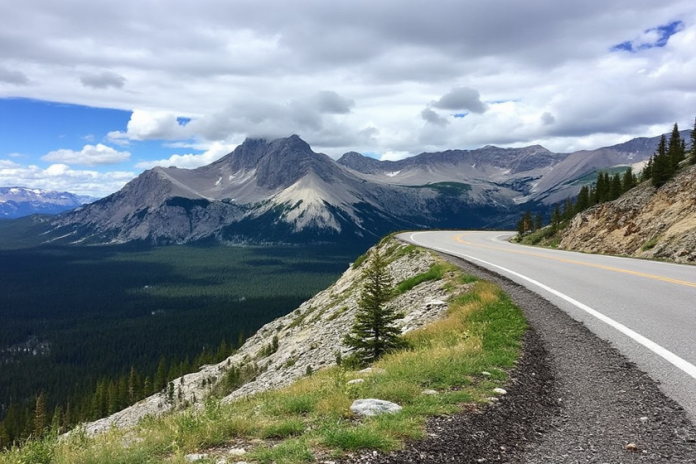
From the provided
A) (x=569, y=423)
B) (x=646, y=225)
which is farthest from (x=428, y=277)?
(x=646, y=225)

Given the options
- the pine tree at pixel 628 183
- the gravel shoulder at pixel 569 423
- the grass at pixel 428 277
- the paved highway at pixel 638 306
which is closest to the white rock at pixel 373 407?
the gravel shoulder at pixel 569 423

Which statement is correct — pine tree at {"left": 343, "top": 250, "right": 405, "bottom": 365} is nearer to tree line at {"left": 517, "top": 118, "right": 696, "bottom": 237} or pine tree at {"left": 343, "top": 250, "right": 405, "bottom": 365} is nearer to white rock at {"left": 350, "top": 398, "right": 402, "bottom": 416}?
white rock at {"left": 350, "top": 398, "right": 402, "bottom": 416}

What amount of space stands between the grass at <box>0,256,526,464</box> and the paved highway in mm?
2783

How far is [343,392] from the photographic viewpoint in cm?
805

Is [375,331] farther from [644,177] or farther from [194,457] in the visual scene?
[644,177]

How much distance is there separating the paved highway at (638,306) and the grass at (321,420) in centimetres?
278

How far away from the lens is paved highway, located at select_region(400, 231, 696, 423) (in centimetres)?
849

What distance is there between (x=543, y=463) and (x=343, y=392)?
3.74 m

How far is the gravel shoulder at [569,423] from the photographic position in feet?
18.1

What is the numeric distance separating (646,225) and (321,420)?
4489 centimetres

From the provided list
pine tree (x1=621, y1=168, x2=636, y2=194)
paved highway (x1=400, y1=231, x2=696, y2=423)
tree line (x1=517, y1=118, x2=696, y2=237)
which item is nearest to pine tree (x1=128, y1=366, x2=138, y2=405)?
tree line (x1=517, y1=118, x2=696, y2=237)

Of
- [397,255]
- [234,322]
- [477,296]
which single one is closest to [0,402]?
[234,322]

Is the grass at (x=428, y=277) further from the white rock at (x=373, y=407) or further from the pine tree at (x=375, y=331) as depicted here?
the white rock at (x=373, y=407)

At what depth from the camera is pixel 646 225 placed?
4056 centimetres
